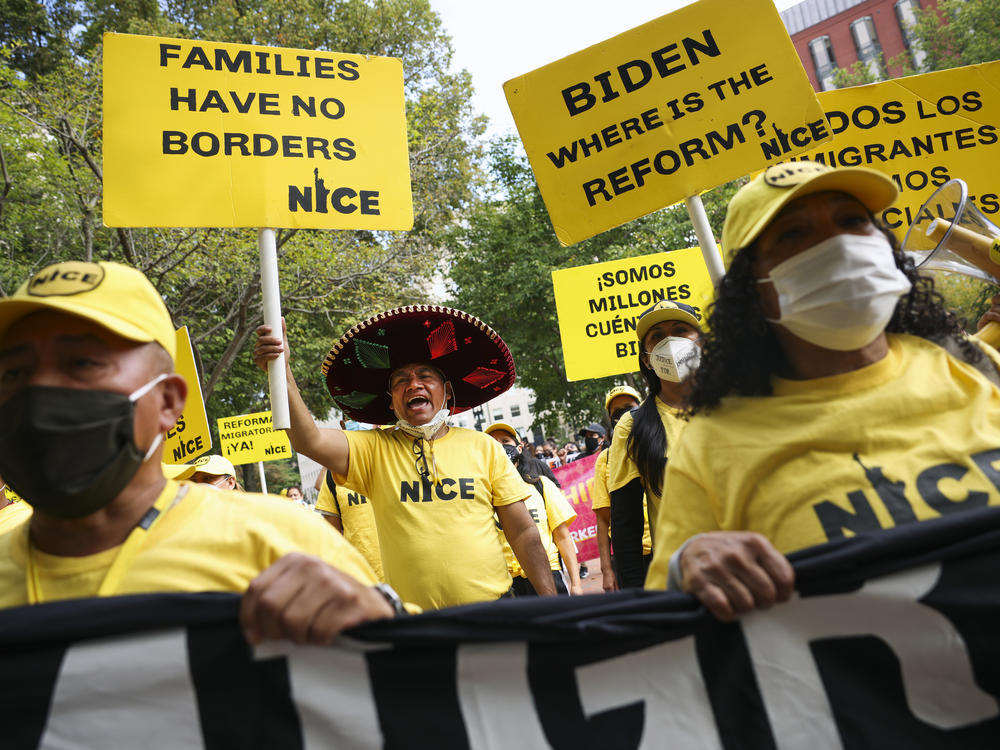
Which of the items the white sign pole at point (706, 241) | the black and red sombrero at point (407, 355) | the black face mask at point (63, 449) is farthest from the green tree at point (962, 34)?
the black face mask at point (63, 449)

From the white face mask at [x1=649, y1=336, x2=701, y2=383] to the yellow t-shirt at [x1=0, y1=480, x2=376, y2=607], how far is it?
2132mm

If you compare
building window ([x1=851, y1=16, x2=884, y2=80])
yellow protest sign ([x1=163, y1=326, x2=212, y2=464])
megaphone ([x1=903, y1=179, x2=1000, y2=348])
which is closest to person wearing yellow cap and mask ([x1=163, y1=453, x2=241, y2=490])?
→ yellow protest sign ([x1=163, y1=326, x2=212, y2=464])

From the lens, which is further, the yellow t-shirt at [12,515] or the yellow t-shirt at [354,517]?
the yellow t-shirt at [354,517]

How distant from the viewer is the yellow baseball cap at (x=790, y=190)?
1.73m

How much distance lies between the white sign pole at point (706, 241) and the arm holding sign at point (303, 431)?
1.70 m

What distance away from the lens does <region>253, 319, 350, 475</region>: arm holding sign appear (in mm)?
2818

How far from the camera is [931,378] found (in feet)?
5.36

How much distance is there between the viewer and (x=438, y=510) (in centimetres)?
317

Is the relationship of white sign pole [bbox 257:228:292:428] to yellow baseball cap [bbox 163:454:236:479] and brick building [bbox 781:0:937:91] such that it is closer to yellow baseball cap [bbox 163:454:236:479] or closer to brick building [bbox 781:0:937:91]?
yellow baseball cap [bbox 163:454:236:479]

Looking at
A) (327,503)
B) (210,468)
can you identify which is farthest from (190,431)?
(327,503)

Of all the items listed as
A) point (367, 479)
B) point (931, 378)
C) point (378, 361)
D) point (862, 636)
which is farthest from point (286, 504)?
point (378, 361)

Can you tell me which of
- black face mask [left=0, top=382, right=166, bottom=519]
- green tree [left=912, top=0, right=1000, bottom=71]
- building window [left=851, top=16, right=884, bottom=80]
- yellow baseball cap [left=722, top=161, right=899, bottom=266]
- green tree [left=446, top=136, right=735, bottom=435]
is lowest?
black face mask [left=0, top=382, right=166, bottom=519]

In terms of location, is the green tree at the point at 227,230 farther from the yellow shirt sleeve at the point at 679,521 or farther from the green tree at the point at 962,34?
the green tree at the point at 962,34

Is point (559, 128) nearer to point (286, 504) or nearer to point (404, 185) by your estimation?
point (404, 185)
